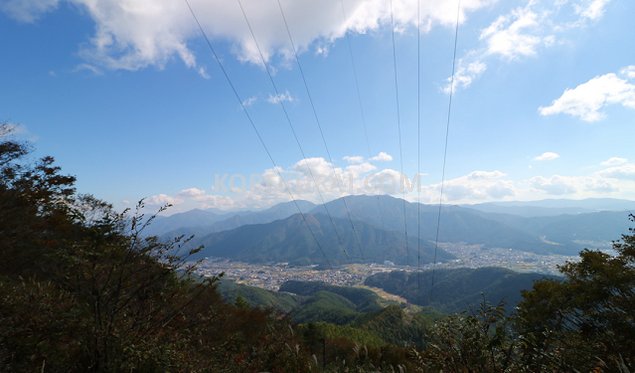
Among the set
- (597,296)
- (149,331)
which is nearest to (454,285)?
(597,296)

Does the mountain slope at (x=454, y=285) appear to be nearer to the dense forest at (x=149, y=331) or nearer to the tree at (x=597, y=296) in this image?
the tree at (x=597, y=296)

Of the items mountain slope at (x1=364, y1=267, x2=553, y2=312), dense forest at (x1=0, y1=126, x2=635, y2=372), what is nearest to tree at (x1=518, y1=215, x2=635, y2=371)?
dense forest at (x1=0, y1=126, x2=635, y2=372)

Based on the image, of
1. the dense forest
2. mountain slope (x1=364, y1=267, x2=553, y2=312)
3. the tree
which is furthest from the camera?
mountain slope (x1=364, y1=267, x2=553, y2=312)

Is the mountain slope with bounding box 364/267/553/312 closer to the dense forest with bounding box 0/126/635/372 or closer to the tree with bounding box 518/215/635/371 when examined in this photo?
the tree with bounding box 518/215/635/371

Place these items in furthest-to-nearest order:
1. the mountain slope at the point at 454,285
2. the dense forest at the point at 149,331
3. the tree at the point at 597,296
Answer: the mountain slope at the point at 454,285 < the tree at the point at 597,296 < the dense forest at the point at 149,331

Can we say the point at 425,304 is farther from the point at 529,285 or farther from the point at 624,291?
the point at 624,291

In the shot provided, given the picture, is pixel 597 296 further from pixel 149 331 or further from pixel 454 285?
pixel 454 285

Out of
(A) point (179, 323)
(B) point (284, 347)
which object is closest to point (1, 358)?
(A) point (179, 323)

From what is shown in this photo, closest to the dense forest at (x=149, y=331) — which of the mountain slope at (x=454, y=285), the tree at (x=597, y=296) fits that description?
the tree at (x=597, y=296)

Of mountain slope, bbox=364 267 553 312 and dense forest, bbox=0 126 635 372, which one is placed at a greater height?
dense forest, bbox=0 126 635 372

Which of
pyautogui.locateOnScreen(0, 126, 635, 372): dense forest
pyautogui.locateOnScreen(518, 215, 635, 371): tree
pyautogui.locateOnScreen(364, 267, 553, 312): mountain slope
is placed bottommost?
pyautogui.locateOnScreen(364, 267, 553, 312): mountain slope

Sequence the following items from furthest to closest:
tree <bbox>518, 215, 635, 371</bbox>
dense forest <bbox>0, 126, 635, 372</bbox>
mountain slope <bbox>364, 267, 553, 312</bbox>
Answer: mountain slope <bbox>364, 267, 553, 312</bbox>
tree <bbox>518, 215, 635, 371</bbox>
dense forest <bbox>0, 126, 635, 372</bbox>

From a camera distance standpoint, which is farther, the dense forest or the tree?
the tree
